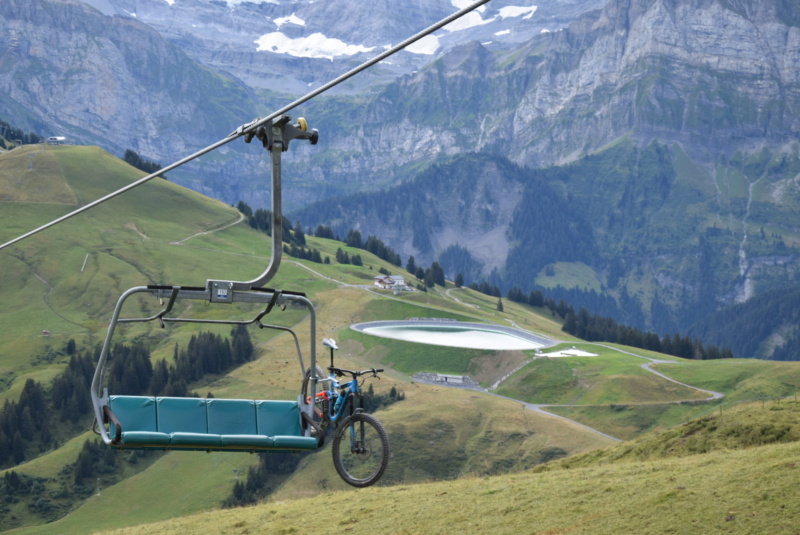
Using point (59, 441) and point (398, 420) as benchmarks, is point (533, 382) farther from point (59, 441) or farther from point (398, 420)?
point (59, 441)

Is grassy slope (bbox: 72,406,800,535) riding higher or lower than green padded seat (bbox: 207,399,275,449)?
lower

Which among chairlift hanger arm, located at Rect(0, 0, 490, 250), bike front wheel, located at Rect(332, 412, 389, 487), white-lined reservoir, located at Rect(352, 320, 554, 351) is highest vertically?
chairlift hanger arm, located at Rect(0, 0, 490, 250)

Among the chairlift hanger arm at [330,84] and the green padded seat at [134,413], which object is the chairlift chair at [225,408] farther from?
the chairlift hanger arm at [330,84]

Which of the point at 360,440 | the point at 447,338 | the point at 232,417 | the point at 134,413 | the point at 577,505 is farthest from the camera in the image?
the point at 447,338

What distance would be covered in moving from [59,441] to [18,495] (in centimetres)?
3162

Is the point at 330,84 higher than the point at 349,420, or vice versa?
the point at 330,84

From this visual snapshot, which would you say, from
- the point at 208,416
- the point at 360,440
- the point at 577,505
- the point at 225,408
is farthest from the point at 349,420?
the point at 577,505

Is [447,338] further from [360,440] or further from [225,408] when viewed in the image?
[360,440]

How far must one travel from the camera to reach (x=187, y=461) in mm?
143250

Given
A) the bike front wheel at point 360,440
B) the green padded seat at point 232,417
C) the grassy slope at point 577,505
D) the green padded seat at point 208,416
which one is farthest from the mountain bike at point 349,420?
the grassy slope at point 577,505

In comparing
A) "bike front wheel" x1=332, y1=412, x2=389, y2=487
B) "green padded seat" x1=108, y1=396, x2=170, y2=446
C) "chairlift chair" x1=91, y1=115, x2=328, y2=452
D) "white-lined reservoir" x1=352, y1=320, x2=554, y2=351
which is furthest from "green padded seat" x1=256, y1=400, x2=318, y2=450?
"white-lined reservoir" x1=352, y1=320, x2=554, y2=351

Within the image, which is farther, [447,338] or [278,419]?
[447,338]

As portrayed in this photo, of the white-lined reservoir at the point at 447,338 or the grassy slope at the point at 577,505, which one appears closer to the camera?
the grassy slope at the point at 577,505

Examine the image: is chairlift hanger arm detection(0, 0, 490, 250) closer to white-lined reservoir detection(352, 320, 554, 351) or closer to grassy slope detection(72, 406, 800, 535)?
grassy slope detection(72, 406, 800, 535)
